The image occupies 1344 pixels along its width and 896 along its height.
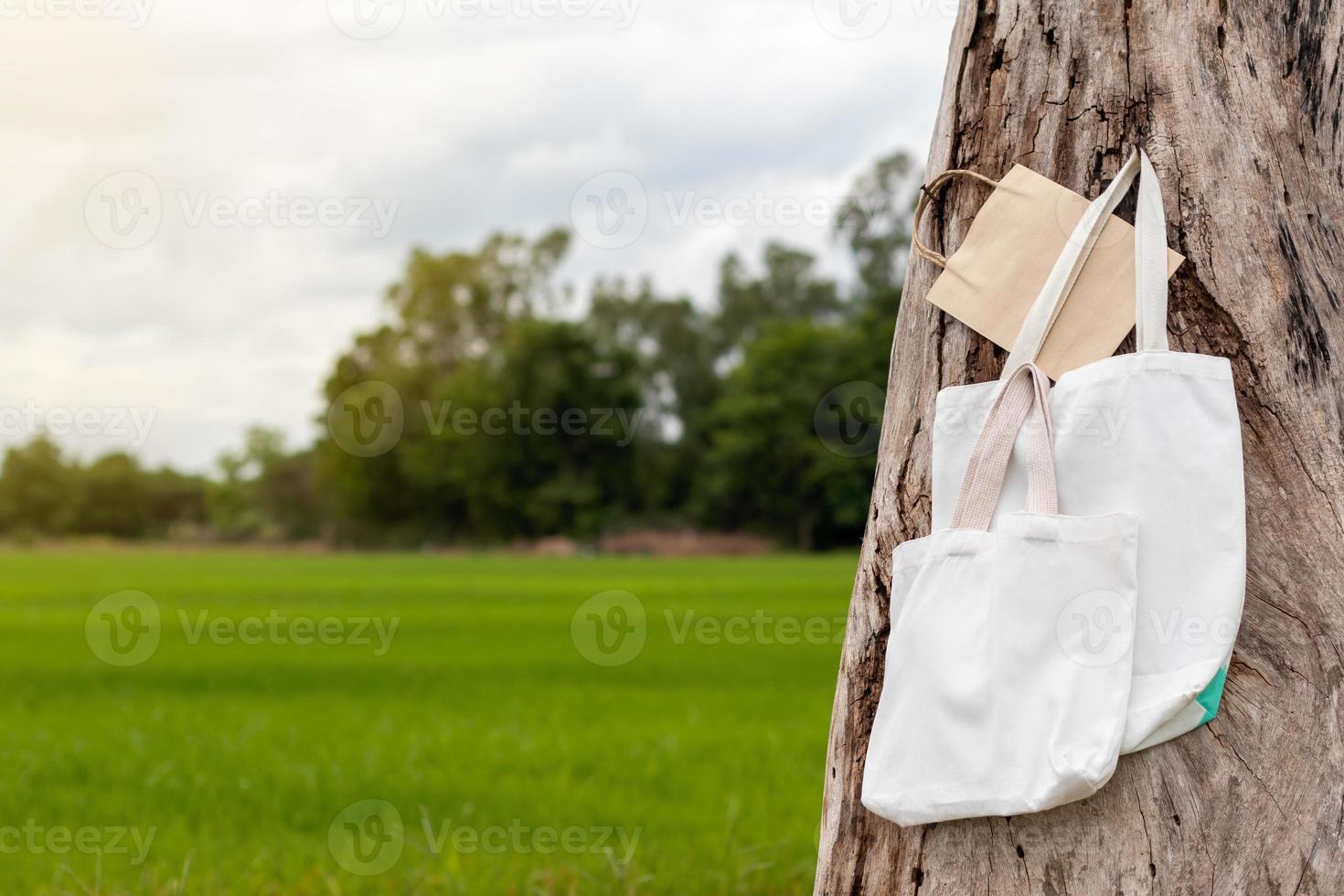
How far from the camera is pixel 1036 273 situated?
2.03 m

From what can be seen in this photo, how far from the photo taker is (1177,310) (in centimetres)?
196

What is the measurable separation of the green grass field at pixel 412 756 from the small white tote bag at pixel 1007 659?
191cm

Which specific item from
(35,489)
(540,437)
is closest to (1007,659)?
(540,437)

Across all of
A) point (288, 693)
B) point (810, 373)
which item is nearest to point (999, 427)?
point (288, 693)

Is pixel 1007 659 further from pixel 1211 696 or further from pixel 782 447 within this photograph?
pixel 782 447

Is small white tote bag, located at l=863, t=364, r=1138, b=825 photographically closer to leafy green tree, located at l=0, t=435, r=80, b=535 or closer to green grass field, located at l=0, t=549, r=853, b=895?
green grass field, located at l=0, t=549, r=853, b=895

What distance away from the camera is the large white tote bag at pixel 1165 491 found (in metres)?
1.77

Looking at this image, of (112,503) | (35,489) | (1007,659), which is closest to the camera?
(1007,659)

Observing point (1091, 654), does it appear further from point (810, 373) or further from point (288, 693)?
point (810, 373)

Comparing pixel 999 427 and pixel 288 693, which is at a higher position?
pixel 999 427

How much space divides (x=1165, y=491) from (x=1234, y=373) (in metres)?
0.32

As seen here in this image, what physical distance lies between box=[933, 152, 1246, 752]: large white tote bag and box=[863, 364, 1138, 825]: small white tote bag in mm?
42

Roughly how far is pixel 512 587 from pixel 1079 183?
70.6 feet

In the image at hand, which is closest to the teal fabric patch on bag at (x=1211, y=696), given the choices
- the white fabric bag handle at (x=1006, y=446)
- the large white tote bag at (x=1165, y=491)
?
the large white tote bag at (x=1165, y=491)
